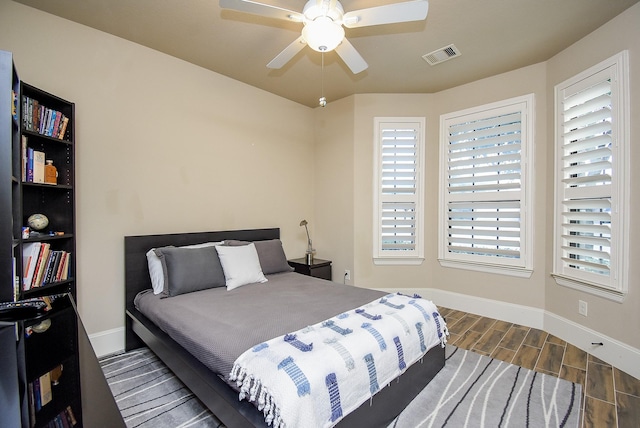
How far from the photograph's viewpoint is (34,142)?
2.20 meters

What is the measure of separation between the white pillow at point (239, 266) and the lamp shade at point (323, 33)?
1944 mm

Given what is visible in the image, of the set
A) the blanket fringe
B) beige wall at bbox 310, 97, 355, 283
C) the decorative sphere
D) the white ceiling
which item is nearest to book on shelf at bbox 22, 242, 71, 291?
the decorative sphere

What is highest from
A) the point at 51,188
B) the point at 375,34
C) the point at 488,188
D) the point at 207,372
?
the point at 375,34

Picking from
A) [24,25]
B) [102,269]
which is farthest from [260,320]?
[24,25]

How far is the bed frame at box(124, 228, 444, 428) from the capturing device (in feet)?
4.79

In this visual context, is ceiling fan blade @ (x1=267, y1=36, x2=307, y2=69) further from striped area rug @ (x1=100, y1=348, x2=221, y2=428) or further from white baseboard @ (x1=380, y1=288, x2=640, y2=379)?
white baseboard @ (x1=380, y1=288, x2=640, y2=379)

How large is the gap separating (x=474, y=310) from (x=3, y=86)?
449 cm

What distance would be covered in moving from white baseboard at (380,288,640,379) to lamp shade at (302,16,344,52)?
314 cm

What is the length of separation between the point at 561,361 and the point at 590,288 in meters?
0.71

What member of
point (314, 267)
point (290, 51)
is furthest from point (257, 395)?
point (314, 267)

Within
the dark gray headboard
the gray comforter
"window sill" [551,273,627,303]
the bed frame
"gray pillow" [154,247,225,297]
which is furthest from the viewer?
the dark gray headboard

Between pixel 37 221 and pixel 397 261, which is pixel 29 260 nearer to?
pixel 37 221

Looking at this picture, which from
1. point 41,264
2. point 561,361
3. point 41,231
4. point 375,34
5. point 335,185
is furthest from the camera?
point 335,185

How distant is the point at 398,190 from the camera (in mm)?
3979
